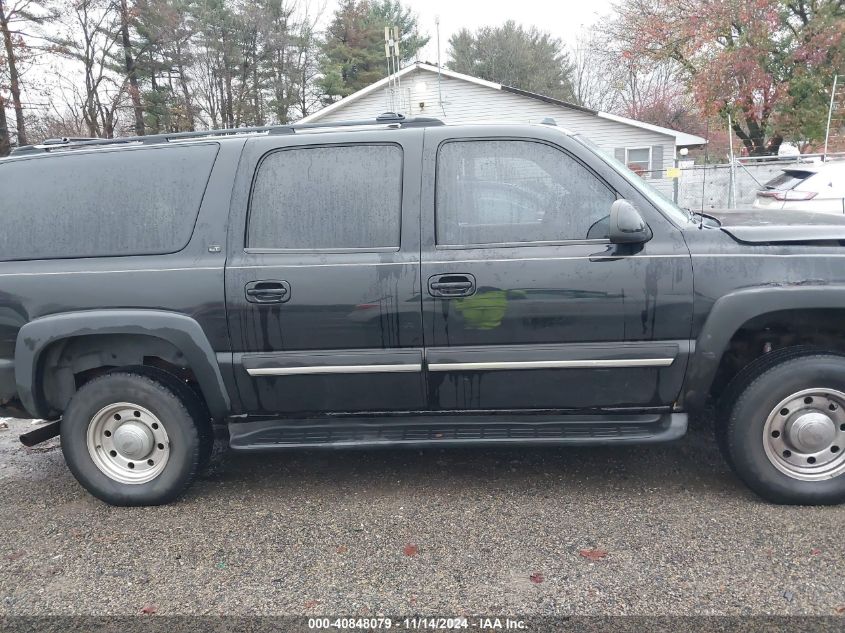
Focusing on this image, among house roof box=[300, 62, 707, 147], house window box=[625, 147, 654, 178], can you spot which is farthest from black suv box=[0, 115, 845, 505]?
house window box=[625, 147, 654, 178]

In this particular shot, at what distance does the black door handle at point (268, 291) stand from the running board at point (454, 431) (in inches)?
27.5

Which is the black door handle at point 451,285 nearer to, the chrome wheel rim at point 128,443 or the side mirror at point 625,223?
the side mirror at point 625,223

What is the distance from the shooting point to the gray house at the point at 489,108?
21.1m

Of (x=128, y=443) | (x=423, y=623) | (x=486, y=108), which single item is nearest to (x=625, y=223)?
(x=423, y=623)

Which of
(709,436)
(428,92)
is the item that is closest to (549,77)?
(428,92)

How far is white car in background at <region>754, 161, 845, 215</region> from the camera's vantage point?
991 centimetres

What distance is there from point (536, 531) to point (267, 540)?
1.32 m

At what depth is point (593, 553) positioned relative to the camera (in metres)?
2.98

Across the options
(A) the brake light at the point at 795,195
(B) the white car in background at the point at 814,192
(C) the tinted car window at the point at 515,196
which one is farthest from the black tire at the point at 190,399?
(A) the brake light at the point at 795,195

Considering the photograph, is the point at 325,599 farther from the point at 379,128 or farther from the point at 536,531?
the point at 379,128

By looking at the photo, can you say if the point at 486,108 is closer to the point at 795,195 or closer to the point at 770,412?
the point at 795,195

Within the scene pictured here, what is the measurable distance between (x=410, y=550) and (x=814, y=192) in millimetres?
9682

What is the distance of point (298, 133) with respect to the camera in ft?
12.0

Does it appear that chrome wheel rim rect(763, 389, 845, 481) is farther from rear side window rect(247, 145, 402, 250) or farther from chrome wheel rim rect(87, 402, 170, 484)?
chrome wheel rim rect(87, 402, 170, 484)
